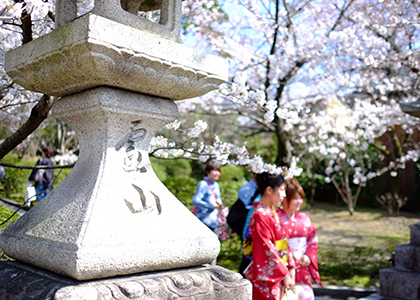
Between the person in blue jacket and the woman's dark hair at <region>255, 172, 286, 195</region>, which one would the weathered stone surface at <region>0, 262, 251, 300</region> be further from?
the person in blue jacket

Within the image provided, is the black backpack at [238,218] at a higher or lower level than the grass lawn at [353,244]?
higher

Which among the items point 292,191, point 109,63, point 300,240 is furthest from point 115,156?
point 300,240

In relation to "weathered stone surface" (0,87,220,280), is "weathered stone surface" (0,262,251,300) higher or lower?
lower

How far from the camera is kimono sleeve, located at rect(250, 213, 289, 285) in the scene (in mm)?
2760

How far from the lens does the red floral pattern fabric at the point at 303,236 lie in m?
3.23

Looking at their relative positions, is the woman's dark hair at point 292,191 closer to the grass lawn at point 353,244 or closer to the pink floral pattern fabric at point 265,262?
the pink floral pattern fabric at point 265,262

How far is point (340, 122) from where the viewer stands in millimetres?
10562

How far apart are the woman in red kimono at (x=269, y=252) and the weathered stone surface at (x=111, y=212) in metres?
1.24

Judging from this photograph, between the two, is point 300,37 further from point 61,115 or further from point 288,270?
point 61,115

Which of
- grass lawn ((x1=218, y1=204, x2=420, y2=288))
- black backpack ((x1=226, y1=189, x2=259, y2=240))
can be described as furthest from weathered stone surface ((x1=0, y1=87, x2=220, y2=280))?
grass lawn ((x1=218, y1=204, x2=420, y2=288))

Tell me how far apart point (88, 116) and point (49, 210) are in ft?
1.39

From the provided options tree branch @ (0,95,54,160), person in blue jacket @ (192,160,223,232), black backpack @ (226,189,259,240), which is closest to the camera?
tree branch @ (0,95,54,160)

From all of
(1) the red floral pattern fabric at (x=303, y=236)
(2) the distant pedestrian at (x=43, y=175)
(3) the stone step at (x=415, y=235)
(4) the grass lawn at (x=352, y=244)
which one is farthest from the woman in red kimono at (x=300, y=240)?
(2) the distant pedestrian at (x=43, y=175)

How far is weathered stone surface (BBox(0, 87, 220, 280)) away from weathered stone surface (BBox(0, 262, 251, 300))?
4cm
